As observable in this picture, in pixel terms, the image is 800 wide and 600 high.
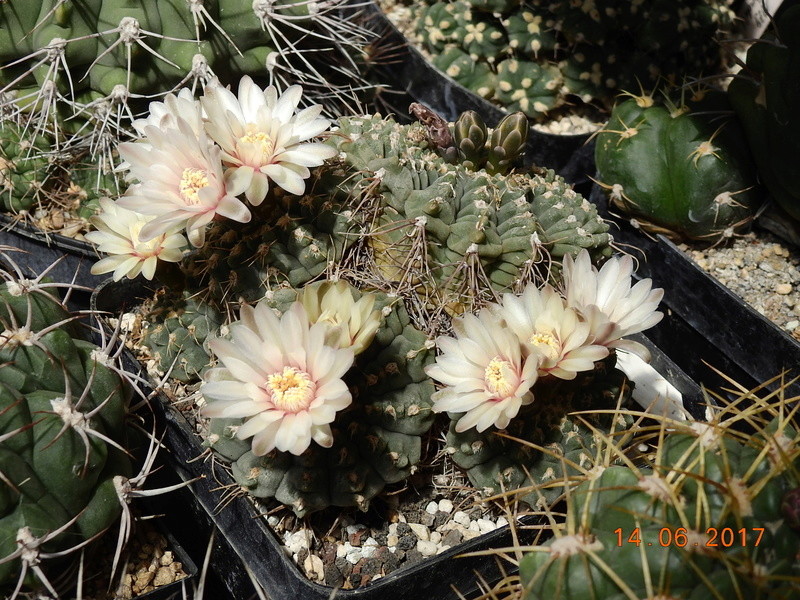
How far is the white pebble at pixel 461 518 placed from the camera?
1.17 metres

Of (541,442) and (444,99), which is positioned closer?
(541,442)

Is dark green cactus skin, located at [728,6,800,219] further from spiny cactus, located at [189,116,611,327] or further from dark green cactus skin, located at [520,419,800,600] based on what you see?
dark green cactus skin, located at [520,419,800,600]

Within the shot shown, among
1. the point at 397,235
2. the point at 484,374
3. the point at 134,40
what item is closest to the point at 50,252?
the point at 134,40

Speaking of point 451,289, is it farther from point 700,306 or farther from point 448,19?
point 448,19

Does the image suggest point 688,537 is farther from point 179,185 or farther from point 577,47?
point 577,47

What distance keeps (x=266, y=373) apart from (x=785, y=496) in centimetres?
57

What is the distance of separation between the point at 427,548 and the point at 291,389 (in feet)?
1.26

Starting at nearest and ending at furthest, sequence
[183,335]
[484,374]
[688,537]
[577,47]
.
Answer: [688,537] → [484,374] → [183,335] → [577,47]

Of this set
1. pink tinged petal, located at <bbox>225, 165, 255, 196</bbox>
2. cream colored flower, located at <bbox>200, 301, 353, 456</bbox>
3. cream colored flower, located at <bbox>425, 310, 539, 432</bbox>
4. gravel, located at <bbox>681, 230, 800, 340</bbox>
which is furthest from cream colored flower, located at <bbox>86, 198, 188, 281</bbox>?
gravel, located at <bbox>681, 230, 800, 340</bbox>

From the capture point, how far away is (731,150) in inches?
65.4

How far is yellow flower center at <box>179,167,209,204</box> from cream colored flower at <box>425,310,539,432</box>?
1.22ft

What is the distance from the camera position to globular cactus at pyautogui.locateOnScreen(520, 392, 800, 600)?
0.73 m

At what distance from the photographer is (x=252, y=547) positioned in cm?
111

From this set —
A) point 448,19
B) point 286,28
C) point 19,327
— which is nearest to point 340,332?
point 19,327
